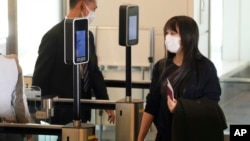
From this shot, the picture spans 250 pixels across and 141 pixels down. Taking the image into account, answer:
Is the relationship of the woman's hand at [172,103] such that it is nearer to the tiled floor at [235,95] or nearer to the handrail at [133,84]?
the handrail at [133,84]

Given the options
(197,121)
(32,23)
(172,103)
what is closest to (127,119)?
(172,103)

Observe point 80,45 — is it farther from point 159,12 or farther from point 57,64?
point 159,12

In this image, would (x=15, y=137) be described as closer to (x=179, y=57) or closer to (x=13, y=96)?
(x=13, y=96)

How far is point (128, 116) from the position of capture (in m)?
3.95

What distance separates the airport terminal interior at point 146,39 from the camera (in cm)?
677

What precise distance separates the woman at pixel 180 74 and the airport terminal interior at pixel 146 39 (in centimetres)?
292

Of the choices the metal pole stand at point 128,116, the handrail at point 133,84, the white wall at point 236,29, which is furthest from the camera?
the white wall at point 236,29

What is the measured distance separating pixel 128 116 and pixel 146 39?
2.98 metres

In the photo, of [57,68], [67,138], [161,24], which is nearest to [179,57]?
[67,138]

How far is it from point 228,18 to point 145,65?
1090mm

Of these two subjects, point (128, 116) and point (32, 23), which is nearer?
point (128, 116)

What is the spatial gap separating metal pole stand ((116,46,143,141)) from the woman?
0.68 feet

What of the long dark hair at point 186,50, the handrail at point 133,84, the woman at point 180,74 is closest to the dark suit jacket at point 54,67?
the handrail at point 133,84

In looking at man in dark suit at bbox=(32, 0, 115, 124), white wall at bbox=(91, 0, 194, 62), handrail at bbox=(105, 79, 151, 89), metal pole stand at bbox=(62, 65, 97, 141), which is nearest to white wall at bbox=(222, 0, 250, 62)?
white wall at bbox=(91, 0, 194, 62)
